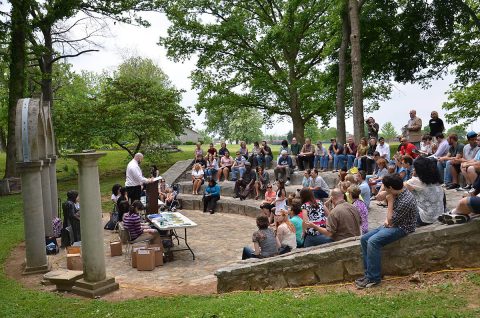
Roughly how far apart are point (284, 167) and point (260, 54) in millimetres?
11648

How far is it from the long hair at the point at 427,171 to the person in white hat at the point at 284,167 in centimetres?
920

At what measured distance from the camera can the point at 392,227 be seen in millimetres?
5207

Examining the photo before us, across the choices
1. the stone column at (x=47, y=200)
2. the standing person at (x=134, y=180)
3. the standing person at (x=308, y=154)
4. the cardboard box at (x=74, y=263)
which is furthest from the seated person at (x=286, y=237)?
the standing person at (x=308, y=154)

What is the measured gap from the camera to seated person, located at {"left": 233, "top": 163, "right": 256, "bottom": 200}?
14594 millimetres

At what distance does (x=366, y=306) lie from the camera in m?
4.43

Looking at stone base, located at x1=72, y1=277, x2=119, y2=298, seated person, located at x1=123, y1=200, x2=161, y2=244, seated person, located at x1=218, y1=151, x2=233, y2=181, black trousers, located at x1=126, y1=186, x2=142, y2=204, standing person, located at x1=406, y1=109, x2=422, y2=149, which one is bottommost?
stone base, located at x1=72, y1=277, x2=119, y2=298

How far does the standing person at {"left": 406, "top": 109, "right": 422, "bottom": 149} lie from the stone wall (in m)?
7.57

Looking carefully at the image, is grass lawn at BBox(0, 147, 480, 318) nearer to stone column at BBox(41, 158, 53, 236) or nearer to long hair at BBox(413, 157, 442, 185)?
long hair at BBox(413, 157, 442, 185)

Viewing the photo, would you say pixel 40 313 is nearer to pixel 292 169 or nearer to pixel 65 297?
pixel 65 297

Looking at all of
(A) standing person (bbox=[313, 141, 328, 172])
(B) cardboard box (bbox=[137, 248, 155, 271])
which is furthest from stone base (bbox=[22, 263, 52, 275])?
(A) standing person (bbox=[313, 141, 328, 172])

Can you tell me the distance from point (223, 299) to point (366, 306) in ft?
6.19

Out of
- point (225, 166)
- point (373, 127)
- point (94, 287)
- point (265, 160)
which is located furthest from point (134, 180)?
point (373, 127)

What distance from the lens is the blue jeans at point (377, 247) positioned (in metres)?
5.12

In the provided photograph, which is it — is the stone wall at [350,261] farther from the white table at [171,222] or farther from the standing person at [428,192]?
the white table at [171,222]
